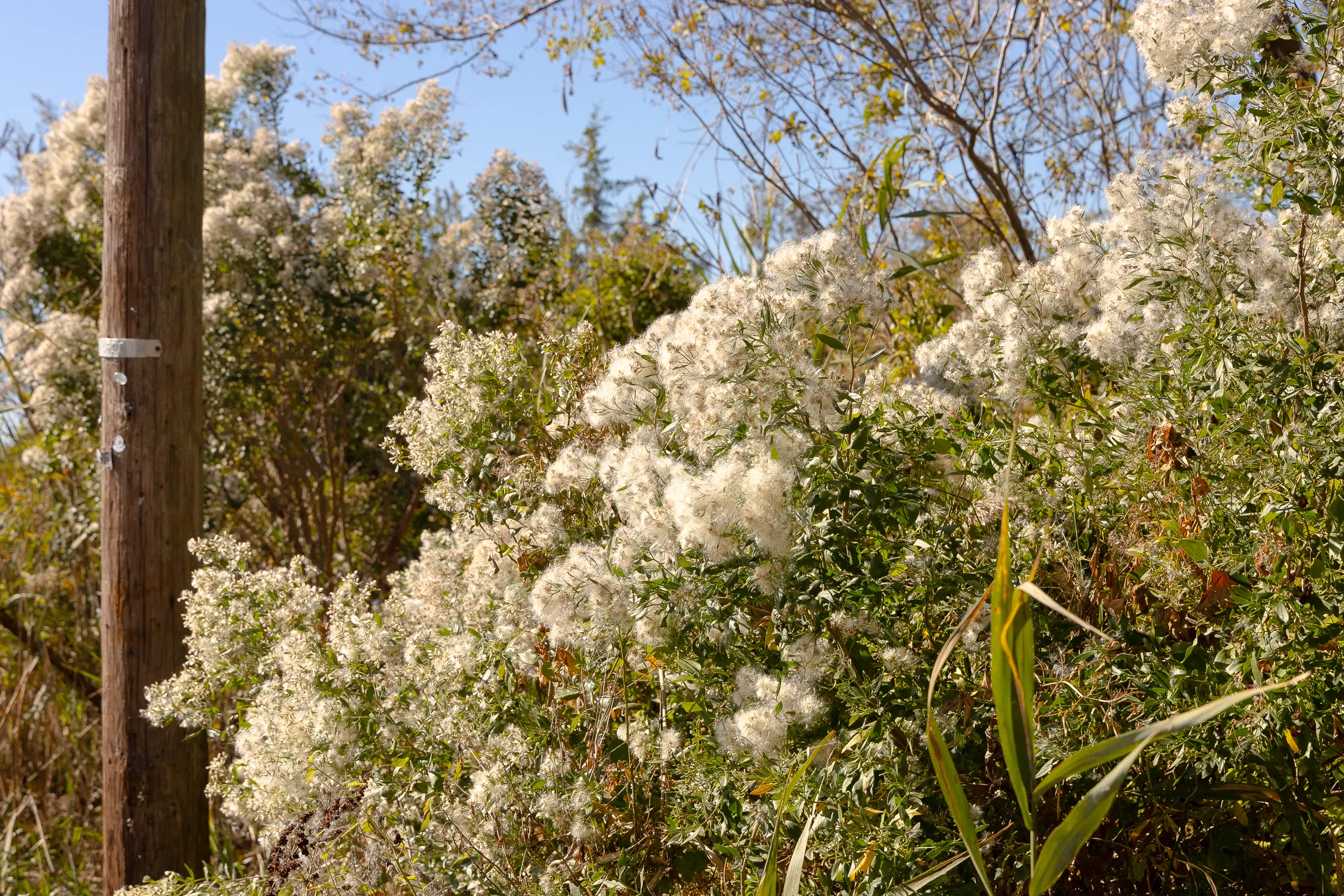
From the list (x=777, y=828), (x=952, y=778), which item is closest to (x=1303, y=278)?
(x=952, y=778)

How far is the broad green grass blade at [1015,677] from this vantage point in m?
1.17

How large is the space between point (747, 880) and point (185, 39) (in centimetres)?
325

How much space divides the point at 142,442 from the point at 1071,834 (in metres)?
3.18

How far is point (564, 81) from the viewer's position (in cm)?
553

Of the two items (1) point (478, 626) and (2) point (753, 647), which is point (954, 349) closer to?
(2) point (753, 647)

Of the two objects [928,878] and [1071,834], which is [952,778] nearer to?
[1071,834]

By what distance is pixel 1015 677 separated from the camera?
4.11ft

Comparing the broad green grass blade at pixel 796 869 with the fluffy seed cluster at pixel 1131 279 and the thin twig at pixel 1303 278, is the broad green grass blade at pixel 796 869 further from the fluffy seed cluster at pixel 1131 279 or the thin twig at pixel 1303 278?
the thin twig at pixel 1303 278

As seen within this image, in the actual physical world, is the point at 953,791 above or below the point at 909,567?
below

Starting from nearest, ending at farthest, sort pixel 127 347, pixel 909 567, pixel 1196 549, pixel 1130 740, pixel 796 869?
pixel 1130 740, pixel 796 869, pixel 1196 549, pixel 909 567, pixel 127 347

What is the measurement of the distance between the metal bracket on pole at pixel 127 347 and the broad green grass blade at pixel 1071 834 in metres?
3.20

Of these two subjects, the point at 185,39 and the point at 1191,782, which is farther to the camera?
the point at 185,39

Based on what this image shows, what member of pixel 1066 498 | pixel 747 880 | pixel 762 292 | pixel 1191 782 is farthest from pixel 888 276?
pixel 747 880

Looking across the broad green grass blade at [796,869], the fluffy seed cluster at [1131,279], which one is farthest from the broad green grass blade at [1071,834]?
the fluffy seed cluster at [1131,279]
